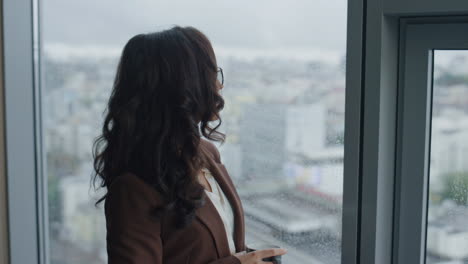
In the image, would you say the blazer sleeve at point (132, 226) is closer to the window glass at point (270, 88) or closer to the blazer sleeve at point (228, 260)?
the blazer sleeve at point (228, 260)

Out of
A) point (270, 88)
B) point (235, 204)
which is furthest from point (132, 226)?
point (270, 88)

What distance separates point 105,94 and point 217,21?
600 millimetres

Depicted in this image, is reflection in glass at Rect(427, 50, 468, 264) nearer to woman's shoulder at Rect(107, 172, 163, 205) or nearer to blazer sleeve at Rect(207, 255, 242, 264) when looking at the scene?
blazer sleeve at Rect(207, 255, 242, 264)

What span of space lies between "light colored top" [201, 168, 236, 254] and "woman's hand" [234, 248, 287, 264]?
48 millimetres

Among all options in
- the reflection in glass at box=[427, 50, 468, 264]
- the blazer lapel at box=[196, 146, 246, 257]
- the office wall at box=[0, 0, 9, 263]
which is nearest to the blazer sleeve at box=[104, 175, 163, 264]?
the blazer lapel at box=[196, 146, 246, 257]

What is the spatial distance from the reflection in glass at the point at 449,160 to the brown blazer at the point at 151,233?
44 cm

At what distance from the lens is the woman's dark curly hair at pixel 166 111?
1.21m

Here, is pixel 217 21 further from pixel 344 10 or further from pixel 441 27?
pixel 441 27

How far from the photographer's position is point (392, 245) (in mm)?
1306

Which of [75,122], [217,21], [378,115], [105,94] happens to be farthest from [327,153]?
[75,122]

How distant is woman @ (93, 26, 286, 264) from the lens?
1.21 metres

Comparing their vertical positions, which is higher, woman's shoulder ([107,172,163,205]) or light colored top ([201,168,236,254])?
woman's shoulder ([107,172,163,205])

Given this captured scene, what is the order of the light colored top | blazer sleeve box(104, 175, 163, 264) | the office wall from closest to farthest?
blazer sleeve box(104, 175, 163, 264) → the light colored top → the office wall

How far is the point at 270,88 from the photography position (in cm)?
155
